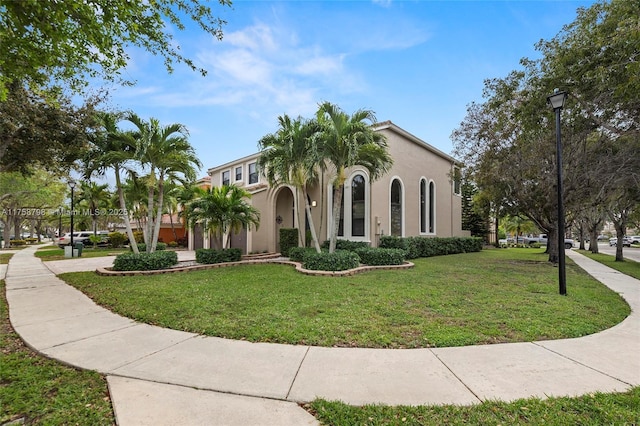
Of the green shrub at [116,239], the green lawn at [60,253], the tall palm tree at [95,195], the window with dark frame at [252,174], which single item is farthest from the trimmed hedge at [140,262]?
the tall palm tree at [95,195]

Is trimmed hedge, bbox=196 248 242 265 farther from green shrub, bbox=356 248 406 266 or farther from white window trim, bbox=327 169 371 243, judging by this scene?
green shrub, bbox=356 248 406 266

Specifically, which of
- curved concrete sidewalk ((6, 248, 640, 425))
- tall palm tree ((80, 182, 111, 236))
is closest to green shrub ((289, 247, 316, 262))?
curved concrete sidewalk ((6, 248, 640, 425))

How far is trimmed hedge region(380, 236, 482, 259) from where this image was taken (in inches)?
578

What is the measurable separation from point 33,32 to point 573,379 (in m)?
8.42

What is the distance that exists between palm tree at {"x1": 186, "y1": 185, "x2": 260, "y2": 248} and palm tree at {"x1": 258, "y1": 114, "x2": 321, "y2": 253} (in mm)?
2311

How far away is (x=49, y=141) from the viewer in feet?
33.5

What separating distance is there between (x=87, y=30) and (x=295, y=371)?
5569 mm

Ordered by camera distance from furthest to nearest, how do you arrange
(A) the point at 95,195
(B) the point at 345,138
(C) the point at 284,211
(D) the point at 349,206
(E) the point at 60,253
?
(A) the point at 95,195
(E) the point at 60,253
(C) the point at 284,211
(D) the point at 349,206
(B) the point at 345,138

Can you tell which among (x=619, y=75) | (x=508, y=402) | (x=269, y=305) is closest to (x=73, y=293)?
(x=269, y=305)

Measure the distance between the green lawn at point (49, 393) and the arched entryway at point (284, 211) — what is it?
13925 millimetres

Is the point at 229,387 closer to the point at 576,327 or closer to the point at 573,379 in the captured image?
the point at 573,379

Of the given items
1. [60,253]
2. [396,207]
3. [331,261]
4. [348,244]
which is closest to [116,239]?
[60,253]

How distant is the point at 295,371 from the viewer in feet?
11.2

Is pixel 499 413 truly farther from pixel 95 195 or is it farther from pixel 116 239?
pixel 95 195
